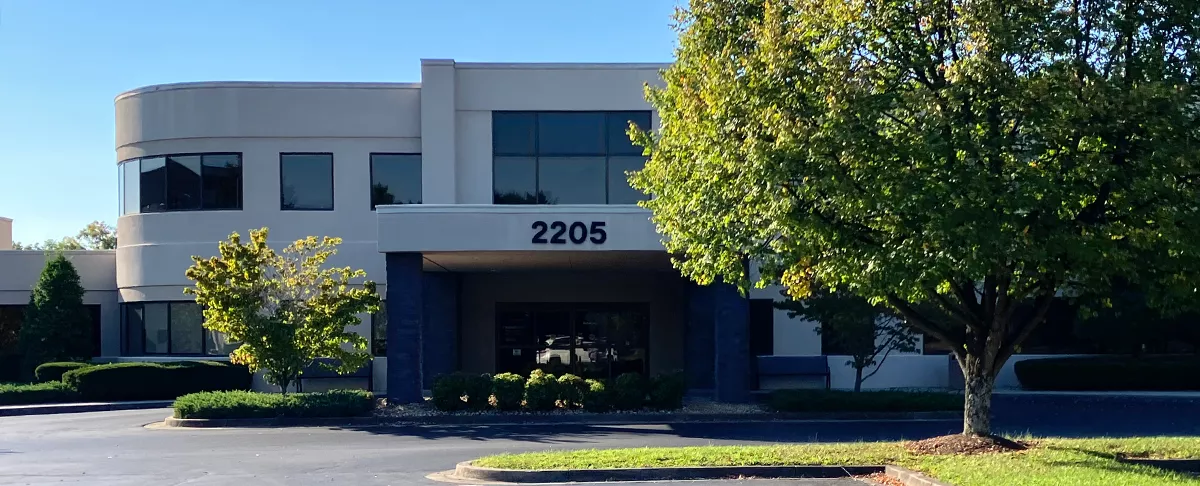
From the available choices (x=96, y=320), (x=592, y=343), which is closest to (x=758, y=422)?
(x=592, y=343)

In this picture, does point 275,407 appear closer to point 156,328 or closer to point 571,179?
point 156,328

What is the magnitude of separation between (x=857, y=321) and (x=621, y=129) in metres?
8.84

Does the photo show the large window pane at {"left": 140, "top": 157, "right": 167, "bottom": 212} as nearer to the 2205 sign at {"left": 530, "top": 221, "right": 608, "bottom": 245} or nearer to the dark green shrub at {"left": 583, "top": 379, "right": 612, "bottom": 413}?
the 2205 sign at {"left": 530, "top": 221, "right": 608, "bottom": 245}

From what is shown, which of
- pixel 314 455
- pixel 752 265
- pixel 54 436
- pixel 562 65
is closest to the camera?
pixel 314 455

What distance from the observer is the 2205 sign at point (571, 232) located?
22297 millimetres

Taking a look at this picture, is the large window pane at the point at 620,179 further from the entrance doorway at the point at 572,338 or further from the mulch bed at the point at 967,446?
the mulch bed at the point at 967,446

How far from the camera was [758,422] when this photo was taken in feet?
67.4

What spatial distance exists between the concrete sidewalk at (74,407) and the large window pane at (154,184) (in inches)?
230

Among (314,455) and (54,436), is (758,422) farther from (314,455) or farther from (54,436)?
(54,436)

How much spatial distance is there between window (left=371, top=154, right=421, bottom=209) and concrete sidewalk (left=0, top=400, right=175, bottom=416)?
7.21 meters

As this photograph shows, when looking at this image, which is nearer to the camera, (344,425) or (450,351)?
(344,425)

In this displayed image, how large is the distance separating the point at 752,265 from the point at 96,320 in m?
18.5

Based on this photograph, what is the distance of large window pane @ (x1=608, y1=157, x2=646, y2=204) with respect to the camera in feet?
92.2

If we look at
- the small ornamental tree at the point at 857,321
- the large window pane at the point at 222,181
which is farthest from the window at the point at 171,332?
the small ornamental tree at the point at 857,321
